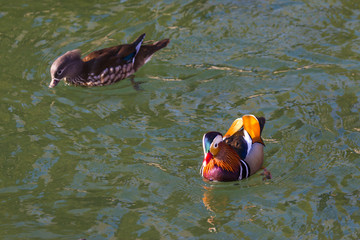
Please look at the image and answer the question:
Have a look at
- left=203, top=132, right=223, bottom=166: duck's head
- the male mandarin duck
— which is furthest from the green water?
left=203, top=132, right=223, bottom=166: duck's head

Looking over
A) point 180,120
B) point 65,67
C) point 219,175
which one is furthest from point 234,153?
point 65,67

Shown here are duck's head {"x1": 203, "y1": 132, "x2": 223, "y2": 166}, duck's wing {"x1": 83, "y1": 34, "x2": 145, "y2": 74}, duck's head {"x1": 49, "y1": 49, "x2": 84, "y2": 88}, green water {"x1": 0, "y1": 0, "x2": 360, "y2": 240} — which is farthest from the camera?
duck's wing {"x1": 83, "y1": 34, "x2": 145, "y2": 74}

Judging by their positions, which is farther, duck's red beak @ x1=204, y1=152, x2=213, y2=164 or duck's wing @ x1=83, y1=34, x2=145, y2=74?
duck's wing @ x1=83, y1=34, x2=145, y2=74

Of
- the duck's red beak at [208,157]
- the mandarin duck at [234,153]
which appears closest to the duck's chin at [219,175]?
the mandarin duck at [234,153]

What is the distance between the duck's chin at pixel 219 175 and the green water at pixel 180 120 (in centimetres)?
8

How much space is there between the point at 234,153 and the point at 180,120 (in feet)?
4.14

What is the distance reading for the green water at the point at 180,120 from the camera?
664 centimetres

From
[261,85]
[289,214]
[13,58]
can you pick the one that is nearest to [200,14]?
[261,85]

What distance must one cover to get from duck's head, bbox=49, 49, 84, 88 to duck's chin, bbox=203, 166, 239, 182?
10.3 ft

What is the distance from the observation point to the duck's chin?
23.7ft

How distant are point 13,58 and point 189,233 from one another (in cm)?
503

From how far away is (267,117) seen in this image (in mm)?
8430

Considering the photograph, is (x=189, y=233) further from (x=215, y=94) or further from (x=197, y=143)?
(x=215, y=94)

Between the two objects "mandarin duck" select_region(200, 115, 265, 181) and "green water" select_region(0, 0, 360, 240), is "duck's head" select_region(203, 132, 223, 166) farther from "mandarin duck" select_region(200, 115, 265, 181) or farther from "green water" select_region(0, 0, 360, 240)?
"green water" select_region(0, 0, 360, 240)
